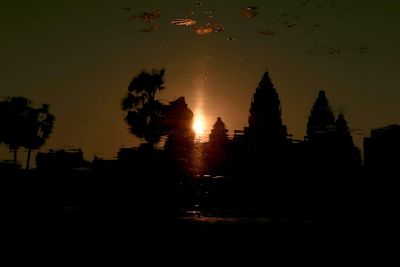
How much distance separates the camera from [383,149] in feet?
87.1

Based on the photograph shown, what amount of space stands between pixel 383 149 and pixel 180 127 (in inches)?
705

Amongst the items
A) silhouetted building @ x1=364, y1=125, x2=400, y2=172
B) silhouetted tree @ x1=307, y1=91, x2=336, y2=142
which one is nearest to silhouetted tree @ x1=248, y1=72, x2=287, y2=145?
silhouetted tree @ x1=307, y1=91, x2=336, y2=142

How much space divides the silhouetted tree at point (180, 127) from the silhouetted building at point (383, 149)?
37.3 feet

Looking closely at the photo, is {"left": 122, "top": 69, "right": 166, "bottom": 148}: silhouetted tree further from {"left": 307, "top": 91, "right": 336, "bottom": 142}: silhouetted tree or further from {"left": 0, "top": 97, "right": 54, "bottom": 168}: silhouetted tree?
{"left": 307, "top": 91, "right": 336, "bottom": 142}: silhouetted tree

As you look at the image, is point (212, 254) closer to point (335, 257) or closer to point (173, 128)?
point (335, 257)

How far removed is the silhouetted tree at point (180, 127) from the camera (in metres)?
35.3

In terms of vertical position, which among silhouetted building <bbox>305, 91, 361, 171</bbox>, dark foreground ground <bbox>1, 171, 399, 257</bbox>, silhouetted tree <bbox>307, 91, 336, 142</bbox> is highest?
silhouetted tree <bbox>307, 91, 336, 142</bbox>

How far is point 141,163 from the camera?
25797mm

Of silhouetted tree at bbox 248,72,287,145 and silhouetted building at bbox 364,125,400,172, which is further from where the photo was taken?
silhouetted tree at bbox 248,72,287,145

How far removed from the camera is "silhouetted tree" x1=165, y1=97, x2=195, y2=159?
116 feet

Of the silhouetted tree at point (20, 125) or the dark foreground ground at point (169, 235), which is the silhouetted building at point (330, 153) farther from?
the silhouetted tree at point (20, 125)

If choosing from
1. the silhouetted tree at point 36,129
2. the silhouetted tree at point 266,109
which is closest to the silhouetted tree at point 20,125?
the silhouetted tree at point 36,129

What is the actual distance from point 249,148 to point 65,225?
18258mm

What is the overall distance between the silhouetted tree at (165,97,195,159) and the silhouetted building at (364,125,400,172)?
11.4m
